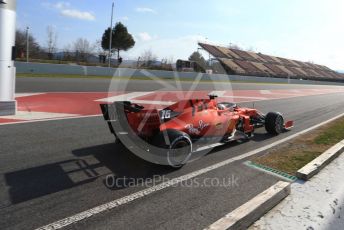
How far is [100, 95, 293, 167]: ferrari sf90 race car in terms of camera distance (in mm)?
4992

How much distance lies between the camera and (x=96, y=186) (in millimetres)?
4238

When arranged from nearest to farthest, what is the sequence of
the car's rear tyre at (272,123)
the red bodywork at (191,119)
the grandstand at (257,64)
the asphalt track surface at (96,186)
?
the asphalt track surface at (96,186) → the red bodywork at (191,119) → the car's rear tyre at (272,123) → the grandstand at (257,64)

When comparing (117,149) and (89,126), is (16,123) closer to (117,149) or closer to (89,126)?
(89,126)

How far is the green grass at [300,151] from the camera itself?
214 inches

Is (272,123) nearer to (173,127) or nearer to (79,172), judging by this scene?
(173,127)

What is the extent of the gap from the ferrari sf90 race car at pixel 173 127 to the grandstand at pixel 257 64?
53.2m

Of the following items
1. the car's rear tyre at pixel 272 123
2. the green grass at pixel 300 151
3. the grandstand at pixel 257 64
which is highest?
the grandstand at pixel 257 64

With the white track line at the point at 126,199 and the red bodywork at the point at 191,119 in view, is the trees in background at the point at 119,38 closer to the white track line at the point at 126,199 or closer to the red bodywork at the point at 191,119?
the red bodywork at the point at 191,119

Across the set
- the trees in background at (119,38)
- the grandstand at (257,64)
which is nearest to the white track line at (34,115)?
the trees in background at (119,38)

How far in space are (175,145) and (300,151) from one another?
2748mm

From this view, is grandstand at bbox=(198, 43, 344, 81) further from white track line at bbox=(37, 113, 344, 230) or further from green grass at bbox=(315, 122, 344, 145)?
white track line at bbox=(37, 113, 344, 230)

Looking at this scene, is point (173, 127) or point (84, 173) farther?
point (173, 127)

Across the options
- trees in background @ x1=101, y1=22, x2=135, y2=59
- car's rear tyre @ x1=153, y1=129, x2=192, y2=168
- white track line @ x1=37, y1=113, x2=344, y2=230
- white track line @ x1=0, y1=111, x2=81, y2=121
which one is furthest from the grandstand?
car's rear tyre @ x1=153, y1=129, x2=192, y2=168

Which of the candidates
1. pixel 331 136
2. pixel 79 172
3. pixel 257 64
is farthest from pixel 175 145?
pixel 257 64
